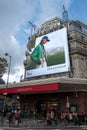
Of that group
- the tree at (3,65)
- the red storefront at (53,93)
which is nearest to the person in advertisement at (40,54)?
the red storefront at (53,93)

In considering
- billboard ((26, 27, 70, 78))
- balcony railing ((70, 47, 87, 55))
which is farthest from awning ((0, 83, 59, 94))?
balcony railing ((70, 47, 87, 55))

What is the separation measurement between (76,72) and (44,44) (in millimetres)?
12310

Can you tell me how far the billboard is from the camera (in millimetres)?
46812

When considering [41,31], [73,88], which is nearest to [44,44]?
[41,31]

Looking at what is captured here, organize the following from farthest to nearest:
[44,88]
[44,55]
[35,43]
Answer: [35,43] < [44,55] < [44,88]

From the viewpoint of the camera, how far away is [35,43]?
55.8 metres

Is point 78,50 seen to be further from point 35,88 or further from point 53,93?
point 35,88

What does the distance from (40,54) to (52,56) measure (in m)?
4.06

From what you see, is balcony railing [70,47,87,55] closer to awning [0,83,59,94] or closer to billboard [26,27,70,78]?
billboard [26,27,70,78]

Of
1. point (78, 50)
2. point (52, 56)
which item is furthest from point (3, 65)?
point (78, 50)

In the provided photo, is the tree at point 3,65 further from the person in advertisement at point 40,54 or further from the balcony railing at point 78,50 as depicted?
the balcony railing at point 78,50

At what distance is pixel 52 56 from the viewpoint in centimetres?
5009

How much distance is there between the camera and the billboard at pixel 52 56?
154ft

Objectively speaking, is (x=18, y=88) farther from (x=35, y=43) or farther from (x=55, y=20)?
(x=55, y=20)
